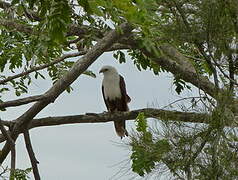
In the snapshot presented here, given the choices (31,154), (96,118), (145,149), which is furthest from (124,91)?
(145,149)

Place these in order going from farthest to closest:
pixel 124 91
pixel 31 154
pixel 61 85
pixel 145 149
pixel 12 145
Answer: pixel 124 91 < pixel 61 85 < pixel 31 154 < pixel 12 145 < pixel 145 149

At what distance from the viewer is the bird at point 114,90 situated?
6.03 m

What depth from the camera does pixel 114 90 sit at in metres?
6.13

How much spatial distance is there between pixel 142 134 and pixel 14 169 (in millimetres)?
764

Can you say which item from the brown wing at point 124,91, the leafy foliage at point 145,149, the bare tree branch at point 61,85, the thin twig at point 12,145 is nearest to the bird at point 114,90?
the brown wing at point 124,91

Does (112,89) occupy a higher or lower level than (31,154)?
higher

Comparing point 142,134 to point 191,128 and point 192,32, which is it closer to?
point 191,128

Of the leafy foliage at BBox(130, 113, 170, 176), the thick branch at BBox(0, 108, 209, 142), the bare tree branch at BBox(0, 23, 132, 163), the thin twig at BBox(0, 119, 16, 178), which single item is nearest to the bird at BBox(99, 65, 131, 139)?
the thick branch at BBox(0, 108, 209, 142)

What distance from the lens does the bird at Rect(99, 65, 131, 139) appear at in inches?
237

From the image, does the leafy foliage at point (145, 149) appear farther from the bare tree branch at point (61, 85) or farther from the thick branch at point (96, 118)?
the bare tree branch at point (61, 85)

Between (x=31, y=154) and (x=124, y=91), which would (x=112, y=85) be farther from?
(x=31, y=154)

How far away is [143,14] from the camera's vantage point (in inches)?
53.4

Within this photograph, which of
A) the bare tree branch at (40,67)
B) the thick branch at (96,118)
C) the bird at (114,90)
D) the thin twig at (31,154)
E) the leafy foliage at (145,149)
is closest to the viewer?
the leafy foliage at (145,149)

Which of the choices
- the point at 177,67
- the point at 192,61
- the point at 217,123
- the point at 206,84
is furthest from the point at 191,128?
the point at 192,61
